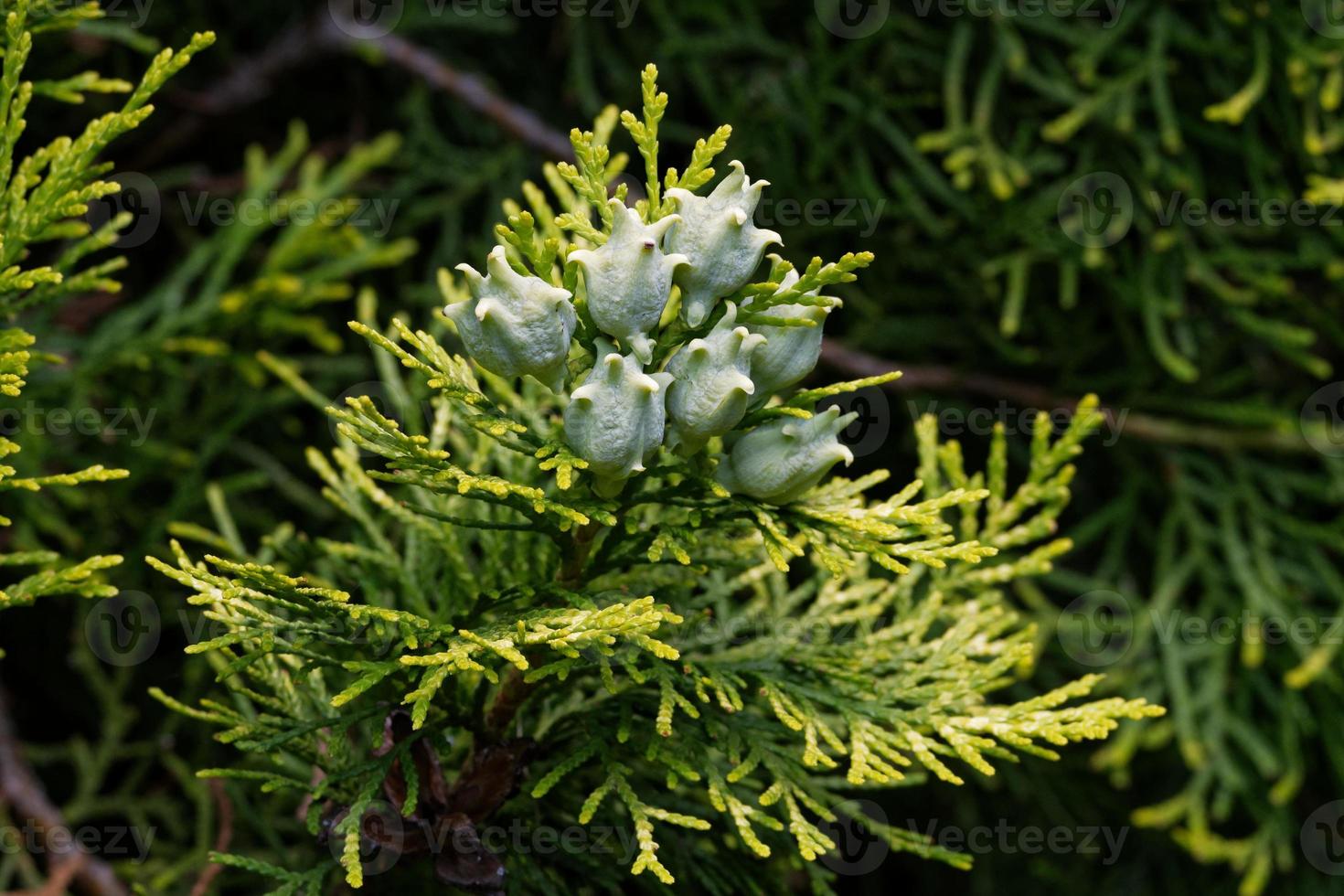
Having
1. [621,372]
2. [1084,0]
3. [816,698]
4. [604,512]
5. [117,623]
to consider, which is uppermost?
[1084,0]

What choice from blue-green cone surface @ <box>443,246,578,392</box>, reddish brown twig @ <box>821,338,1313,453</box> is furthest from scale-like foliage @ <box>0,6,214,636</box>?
reddish brown twig @ <box>821,338,1313,453</box>

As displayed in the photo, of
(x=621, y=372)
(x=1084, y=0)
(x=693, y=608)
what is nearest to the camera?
(x=621, y=372)

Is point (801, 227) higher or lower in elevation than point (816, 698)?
higher

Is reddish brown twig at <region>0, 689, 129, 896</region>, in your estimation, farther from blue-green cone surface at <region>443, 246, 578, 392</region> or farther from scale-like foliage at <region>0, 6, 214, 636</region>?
blue-green cone surface at <region>443, 246, 578, 392</region>

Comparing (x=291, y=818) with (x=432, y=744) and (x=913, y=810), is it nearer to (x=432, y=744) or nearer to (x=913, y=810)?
(x=432, y=744)

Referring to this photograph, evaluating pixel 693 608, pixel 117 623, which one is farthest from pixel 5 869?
pixel 693 608

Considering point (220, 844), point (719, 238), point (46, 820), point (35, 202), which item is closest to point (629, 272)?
point (719, 238)

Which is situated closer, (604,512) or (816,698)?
(604,512)
